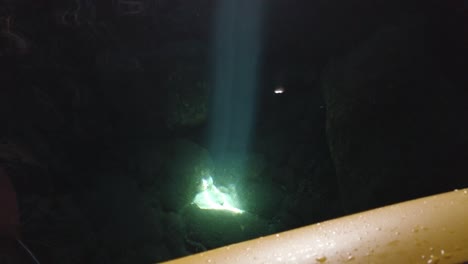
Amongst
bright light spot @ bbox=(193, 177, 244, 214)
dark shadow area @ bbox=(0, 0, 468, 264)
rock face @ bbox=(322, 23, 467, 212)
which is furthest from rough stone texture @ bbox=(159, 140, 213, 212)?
rock face @ bbox=(322, 23, 467, 212)

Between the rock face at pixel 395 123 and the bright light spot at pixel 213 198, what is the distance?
3404mm

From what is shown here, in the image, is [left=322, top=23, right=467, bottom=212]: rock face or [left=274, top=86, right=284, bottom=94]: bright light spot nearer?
[left=322, top=23, right=467, bottom=212]: rock face

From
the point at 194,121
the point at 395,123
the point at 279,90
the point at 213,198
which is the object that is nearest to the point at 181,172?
the point at 213,198

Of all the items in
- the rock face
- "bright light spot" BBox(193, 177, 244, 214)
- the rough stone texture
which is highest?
the rock face

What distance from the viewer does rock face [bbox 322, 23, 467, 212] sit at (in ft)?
13.8

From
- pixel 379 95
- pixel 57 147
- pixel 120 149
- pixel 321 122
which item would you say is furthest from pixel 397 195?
pixel 57 147

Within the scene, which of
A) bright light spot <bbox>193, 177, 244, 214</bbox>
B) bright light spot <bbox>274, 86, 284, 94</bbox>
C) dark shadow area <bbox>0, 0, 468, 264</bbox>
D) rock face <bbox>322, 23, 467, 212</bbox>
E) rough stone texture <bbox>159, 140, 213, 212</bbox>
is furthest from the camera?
bright light spot <bbox>274, 86, 284, 94</bbox>

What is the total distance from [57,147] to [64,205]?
1758 mm

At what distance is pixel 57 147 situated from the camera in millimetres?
7043

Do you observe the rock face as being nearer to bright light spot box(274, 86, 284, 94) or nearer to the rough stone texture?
bright light spot box(274, 86, 284, 94)

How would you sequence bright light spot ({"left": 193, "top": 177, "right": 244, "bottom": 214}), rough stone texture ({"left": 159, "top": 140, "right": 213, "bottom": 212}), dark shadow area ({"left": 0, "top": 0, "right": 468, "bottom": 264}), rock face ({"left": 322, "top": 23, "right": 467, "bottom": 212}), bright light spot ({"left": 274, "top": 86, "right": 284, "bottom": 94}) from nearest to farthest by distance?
rock face ({"left": 322, "top": 23, "right": 467, "bottom": 212}) → dark shadow area ({"left": 0, "top": 0, "right": 468, "bottom": 264}) → rough stone texture ({"left": 159, "top": 140, "right": 213, "bottom": 212}) → bright light spot ({"left": 193, "top": 177, "right": 244, "bottom": 214}) → bright light spot ({"left": 274, "top": 86, "right": 284, "bottom": 94})

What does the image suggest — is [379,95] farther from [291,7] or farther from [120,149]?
[120,149]

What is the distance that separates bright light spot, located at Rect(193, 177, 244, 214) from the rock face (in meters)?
3.40

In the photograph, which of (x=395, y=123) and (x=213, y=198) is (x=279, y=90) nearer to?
(x=213, y=198)
